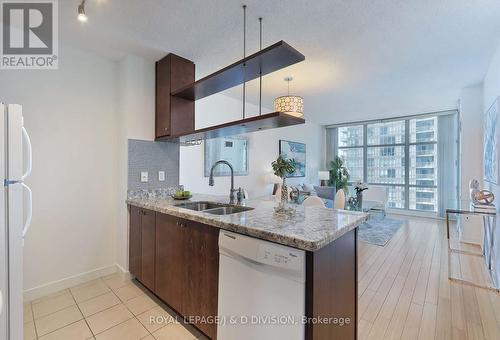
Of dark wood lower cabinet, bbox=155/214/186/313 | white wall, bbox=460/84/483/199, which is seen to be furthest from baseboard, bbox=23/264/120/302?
white wall, bbox=460/84/483/199

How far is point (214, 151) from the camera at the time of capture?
4.19 m

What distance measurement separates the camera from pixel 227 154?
4.43 metres

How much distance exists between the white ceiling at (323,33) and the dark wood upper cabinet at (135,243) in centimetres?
173

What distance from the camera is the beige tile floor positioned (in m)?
1.74

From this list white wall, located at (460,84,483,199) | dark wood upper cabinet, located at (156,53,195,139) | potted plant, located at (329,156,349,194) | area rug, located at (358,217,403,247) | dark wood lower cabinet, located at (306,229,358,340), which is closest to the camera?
dark wood lower cabinet, located at (306,229,358,340)

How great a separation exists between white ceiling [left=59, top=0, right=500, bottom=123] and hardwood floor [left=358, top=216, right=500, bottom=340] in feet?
8.31

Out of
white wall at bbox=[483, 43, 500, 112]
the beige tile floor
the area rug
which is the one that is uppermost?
white wall at bbox=[483, 43, 500, 112]

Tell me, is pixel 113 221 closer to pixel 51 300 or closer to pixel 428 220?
pixel 51 300

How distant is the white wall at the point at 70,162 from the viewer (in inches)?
87.4

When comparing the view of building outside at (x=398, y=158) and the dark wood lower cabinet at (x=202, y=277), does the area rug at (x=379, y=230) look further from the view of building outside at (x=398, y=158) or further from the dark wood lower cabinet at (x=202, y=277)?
the dark wood lower cabinet at (x=202, y=277)

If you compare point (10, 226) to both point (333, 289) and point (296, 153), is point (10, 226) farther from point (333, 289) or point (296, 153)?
point (296, 153)

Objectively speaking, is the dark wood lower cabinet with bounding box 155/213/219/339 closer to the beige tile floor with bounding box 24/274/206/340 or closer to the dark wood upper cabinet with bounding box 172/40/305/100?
the beige tile floor with bounding box 24/274/206/340

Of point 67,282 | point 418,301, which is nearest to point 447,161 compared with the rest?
point 418,301

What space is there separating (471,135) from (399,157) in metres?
2.77
